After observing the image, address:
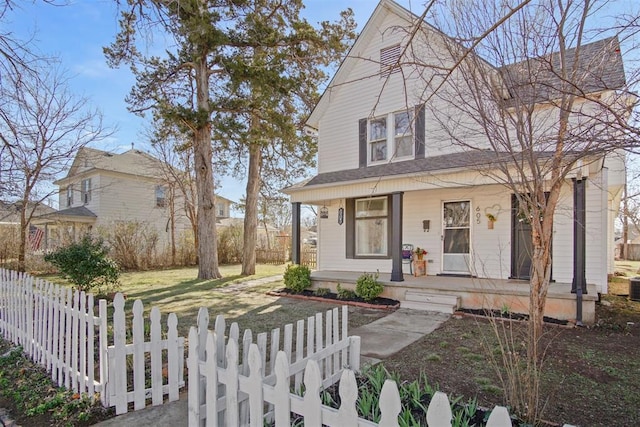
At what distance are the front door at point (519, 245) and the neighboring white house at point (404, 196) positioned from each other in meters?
0.02

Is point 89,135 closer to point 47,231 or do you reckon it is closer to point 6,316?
point 6,316

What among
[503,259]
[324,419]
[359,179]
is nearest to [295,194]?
[359,179]

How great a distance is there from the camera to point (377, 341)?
17.0ft

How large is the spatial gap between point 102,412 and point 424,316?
550cm

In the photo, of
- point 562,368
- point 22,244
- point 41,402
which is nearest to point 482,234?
point 562,368

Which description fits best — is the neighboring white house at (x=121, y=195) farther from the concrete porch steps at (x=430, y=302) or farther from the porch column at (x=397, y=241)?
the concrete porch steps at (x=430, y=302)

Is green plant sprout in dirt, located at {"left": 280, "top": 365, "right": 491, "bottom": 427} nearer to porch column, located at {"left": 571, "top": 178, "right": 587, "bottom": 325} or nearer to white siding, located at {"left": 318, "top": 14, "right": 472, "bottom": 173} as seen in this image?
porch column, located at {"left": 571, "top": 178, "right": 587, "bottom": 325}

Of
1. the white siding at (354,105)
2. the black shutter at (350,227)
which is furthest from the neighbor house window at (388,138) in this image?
the black shutter at (350,227)

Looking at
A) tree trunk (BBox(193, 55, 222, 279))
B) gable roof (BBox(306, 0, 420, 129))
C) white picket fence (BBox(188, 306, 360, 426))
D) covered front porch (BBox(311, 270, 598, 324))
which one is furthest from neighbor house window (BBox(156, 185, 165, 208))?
white picket fence (BBox(188, 306, 360, 426))

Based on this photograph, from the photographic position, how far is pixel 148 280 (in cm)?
1201

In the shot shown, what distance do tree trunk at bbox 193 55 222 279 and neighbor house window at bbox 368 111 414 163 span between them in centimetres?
→ 543

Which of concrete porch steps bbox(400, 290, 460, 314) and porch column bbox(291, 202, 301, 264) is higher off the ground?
porch column bbox(291, 202, 301, 264)

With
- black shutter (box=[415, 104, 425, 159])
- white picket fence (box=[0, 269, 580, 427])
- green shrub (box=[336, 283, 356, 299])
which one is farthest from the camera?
black shutter (box=[415, 104, 425, 159])

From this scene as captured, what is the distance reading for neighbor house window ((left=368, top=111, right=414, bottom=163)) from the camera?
392 inches
